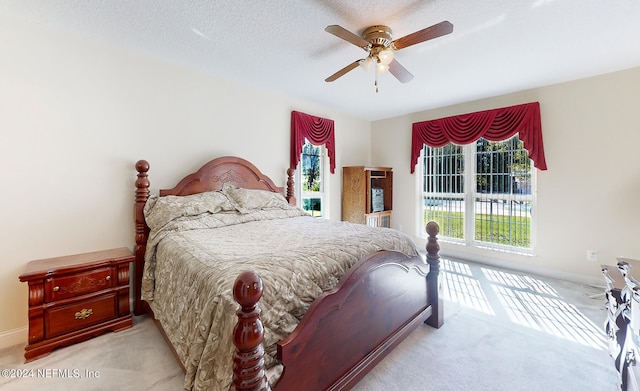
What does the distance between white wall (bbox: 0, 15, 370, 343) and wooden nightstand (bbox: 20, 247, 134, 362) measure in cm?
26

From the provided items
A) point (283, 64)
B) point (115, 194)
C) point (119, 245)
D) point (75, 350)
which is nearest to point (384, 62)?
point (283, 64)

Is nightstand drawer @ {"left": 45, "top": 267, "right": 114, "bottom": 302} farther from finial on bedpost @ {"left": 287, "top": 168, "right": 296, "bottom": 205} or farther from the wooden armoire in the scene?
the wooden armoire

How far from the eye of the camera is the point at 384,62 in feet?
6.95

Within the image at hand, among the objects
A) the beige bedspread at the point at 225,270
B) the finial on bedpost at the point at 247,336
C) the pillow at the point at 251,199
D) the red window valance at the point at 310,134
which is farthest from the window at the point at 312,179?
the finial on bedpost at the point at 247,336

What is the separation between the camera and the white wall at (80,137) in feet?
6.70

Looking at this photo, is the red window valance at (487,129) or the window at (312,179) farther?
the window at (312,179)

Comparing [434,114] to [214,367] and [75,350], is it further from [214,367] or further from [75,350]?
[75,350]

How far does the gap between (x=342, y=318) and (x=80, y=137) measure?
8.77 ft

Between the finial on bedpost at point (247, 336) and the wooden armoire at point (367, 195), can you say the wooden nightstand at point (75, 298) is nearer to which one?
the finial on bedpost at point (247, 336)

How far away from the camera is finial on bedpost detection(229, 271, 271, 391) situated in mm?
928

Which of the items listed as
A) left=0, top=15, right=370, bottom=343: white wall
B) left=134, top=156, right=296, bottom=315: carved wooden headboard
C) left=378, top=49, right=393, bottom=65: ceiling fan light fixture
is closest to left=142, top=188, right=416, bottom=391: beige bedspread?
left=134, top=156, right=296, bottom=315: carved wooden headboard

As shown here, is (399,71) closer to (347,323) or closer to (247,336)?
(347,323)

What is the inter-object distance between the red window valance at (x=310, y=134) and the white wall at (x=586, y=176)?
8.19ft

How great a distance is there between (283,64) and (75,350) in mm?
3047
